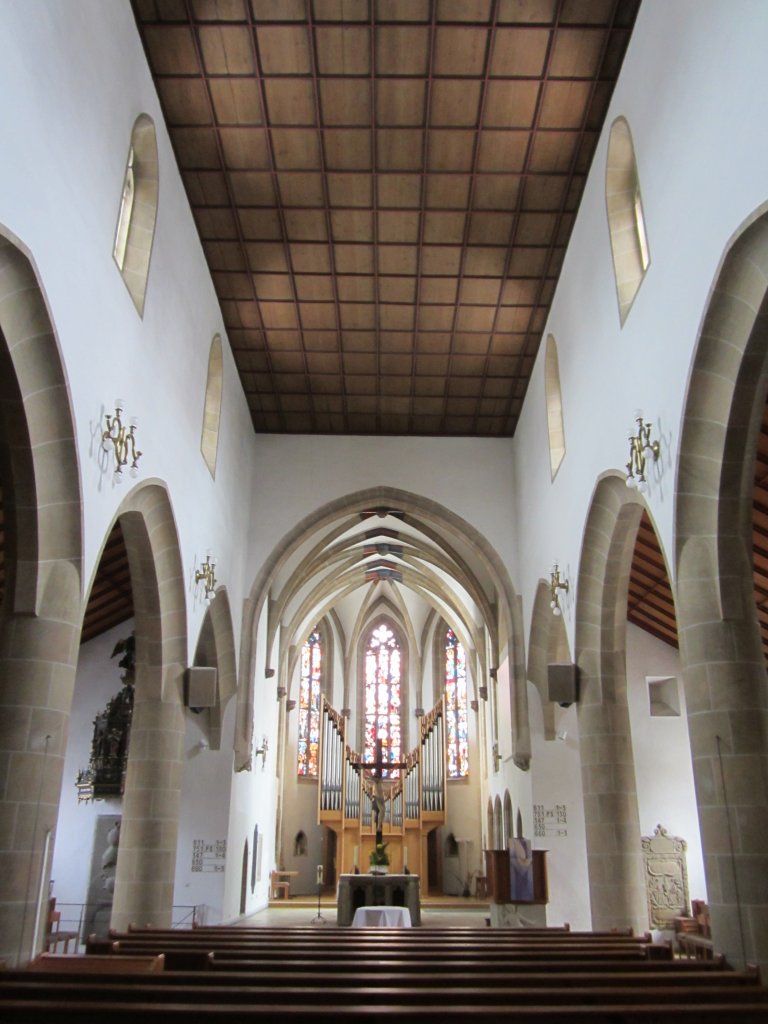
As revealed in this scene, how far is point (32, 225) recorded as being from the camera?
649 centimetres

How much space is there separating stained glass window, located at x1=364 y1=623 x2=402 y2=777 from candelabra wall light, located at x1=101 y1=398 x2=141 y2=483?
22.5m

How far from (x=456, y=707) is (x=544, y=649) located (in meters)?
14.6

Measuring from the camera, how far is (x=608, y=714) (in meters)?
11.5

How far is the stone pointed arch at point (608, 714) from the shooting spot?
10789 millimetres

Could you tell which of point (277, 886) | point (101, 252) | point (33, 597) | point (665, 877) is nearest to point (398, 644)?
point (277, 886)

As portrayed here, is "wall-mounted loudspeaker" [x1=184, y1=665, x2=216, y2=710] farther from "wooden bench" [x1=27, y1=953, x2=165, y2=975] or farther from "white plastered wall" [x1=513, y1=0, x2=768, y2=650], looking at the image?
"wooden bench" [x1=27, y1=953, x2=165, y2=975]

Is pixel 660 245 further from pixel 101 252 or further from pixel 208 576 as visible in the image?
pixel 208 576

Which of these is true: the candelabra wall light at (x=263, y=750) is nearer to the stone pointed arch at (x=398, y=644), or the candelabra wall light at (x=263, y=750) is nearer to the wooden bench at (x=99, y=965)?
the stone pointed arch at (x=398, y=644)

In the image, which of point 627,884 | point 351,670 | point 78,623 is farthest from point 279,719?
point 78,623

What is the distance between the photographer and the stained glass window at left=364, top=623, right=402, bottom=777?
30219 mm

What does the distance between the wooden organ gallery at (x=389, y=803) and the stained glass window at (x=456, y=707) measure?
31.7 inches

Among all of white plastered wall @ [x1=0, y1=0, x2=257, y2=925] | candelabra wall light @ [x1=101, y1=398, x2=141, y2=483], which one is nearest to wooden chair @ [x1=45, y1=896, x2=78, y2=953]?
white plastered wall @ [x1=0, y1=0, x2=257, y2=925]

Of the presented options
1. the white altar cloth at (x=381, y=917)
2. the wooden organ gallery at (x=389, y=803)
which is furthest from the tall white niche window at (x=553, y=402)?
the wooden organ gallery at (x=389, y=803)

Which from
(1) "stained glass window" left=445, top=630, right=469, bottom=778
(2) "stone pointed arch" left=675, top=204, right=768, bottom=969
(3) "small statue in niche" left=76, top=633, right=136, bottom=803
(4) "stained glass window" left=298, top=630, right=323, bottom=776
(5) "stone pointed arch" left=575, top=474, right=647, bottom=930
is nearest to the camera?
(2) "stone pointed arch" left=675, top=204, right=768, bottom=969
